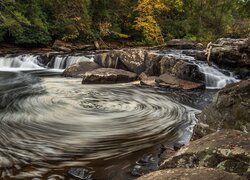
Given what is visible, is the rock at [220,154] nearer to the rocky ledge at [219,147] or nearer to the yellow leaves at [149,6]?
the rocky ledge at [219,147]

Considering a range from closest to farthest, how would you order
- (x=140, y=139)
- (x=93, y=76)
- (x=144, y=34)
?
(x=140, y=139) → (x=93, y=76) → (x=144, y=34)

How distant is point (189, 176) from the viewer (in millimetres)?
2670

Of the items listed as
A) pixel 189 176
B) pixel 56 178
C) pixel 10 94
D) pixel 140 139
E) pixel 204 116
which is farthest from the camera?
pixel 10 94

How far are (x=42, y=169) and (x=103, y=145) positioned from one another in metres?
1.49

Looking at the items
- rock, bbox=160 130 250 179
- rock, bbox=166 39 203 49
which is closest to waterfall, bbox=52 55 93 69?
rock, bbox=166 39 203 49

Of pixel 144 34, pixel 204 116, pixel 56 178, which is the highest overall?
pixel 144 34

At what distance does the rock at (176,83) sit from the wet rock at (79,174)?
28.2 feet

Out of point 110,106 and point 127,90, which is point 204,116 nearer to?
point 110,106

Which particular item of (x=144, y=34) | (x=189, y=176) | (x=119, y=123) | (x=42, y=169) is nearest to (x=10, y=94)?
(x=119, y=123)

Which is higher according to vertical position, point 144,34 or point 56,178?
point 144,34

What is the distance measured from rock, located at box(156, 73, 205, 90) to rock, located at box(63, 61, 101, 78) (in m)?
3.75

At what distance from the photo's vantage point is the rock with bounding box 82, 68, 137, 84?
14141 mm

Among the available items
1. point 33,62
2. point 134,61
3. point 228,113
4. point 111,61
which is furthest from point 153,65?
point 228,113

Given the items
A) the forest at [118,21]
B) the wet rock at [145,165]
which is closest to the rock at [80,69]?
the forest at [118,21]
